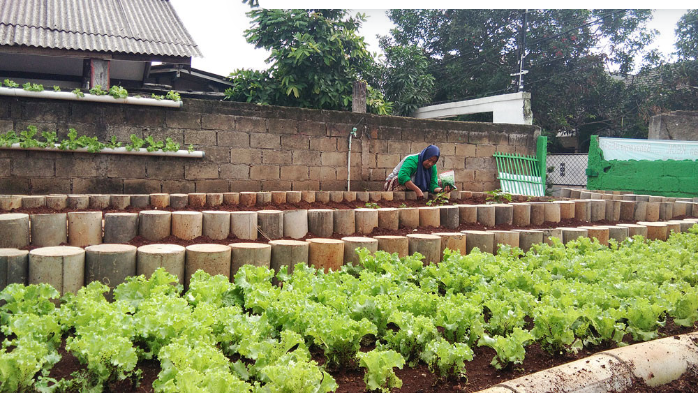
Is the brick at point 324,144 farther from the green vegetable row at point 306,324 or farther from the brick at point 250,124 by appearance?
the green vegetable row at point 306,324

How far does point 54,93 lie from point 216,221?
3151 mm

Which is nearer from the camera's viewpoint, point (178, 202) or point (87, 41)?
point (178, 202)

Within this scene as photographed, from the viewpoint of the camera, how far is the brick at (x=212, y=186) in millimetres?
6457

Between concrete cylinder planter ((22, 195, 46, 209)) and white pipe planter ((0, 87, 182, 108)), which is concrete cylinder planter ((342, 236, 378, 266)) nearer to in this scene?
concrete cylinder planter ((22, 195, 46, 209))

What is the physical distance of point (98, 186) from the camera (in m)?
5.84

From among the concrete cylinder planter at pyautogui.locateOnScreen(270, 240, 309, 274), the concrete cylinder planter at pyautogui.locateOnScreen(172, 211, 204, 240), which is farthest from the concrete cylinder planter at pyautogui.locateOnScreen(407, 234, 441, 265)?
the concrete cylinder planter at pyautogui.locateOnScreen(172, 211, 204, 240)

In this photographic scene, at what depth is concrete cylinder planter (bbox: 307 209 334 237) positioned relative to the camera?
4305mm

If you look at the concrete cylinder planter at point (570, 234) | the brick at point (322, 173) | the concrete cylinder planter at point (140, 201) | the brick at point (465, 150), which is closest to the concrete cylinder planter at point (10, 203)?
the concrete cylinder planter at point (140, 201)

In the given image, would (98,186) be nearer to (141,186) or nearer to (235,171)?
→ (141,186)

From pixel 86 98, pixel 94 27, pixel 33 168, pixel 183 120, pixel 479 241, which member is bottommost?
pixel 479 241

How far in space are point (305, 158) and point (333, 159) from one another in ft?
1.50

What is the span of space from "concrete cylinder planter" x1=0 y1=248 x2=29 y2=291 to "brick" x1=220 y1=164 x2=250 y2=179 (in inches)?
150

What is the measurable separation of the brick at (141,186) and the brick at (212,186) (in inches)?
19.4

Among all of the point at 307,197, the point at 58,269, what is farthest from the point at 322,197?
the point at 58,269
